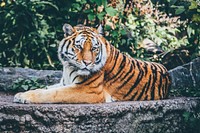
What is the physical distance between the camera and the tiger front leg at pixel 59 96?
447cm

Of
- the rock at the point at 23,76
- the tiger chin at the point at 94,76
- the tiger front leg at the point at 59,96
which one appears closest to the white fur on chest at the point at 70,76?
the tiger chin at the point at 94,76

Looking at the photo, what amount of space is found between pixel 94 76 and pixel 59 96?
1.32 feet

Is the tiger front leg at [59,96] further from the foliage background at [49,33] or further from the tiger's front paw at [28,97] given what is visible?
the foliage background at [49,33]

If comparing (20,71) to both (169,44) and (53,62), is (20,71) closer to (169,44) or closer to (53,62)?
(53,62)

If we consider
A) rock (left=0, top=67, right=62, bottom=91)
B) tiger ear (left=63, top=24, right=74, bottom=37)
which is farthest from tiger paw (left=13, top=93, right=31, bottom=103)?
rock (left=0, top=67, right=62, bottom=91)

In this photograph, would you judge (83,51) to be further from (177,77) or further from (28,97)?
(177,77)

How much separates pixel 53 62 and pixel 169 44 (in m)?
2.36

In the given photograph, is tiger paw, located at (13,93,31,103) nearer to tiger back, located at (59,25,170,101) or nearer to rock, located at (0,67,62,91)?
tiger back, located at (59,25,170,101)

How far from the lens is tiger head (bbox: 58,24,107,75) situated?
15.1 ft

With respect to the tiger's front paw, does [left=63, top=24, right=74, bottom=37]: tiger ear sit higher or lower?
higher

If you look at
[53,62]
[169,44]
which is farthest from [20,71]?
[169,44]

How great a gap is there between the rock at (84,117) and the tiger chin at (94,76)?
7.1 inches

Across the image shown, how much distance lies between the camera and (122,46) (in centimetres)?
832

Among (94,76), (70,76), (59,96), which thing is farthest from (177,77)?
(59,96)
